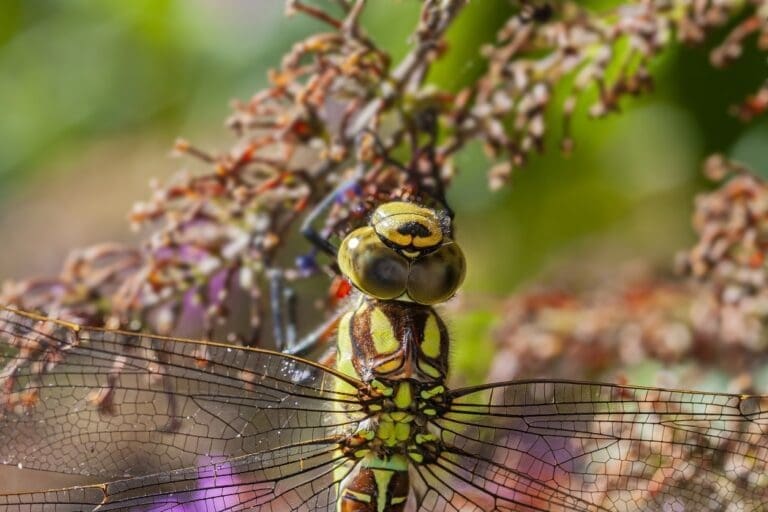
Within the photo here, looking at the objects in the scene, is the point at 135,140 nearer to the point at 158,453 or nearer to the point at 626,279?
the point at 626,279

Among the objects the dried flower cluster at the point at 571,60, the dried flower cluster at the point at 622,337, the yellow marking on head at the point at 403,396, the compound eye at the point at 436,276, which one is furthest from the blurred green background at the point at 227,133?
the yellow marking on head at the point at 403,396

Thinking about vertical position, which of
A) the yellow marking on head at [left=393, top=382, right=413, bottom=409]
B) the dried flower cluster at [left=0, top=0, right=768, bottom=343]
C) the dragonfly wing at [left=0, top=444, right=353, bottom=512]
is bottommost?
the dragonfly wing at [left=0, top=444, right=353, bottom=512]

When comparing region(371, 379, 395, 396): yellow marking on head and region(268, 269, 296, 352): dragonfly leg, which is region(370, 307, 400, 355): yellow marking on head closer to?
region(371, 379, 395, 396): yellow marking on head

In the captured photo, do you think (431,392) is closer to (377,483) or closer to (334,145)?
(377,483)

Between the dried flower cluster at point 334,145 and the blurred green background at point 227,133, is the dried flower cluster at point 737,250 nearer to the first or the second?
the dried flower cluster at point 334,145

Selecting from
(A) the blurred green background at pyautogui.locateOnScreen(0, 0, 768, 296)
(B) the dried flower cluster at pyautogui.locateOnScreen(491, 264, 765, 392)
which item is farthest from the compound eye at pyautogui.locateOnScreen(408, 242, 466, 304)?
(A) the blurred green background at pyautogui.locateOnScreen(0, 0, 768, 296)

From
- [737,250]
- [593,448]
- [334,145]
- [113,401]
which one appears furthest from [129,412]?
[737,250]

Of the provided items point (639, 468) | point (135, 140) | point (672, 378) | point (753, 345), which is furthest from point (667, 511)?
point (135, 140)
